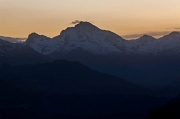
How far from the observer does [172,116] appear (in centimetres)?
13262

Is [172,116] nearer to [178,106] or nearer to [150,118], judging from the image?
[150,118]

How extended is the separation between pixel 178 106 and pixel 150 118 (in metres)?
25.1

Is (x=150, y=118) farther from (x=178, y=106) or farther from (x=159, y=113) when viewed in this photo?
(x=178, y=106)

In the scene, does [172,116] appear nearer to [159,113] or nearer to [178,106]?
[159,113]

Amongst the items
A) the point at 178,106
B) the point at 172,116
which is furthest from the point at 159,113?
the point at 178,106

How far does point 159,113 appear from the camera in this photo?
5413 inches

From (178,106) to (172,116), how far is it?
858 inches

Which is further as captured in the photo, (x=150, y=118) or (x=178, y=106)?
(x=178, y=106)

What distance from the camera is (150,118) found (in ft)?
429

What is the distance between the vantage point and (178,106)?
15400 centimetres

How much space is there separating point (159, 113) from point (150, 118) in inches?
290

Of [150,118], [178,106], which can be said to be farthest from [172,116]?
[178,106]

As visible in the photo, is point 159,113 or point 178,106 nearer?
point 159,113

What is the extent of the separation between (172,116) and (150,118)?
5.24m
